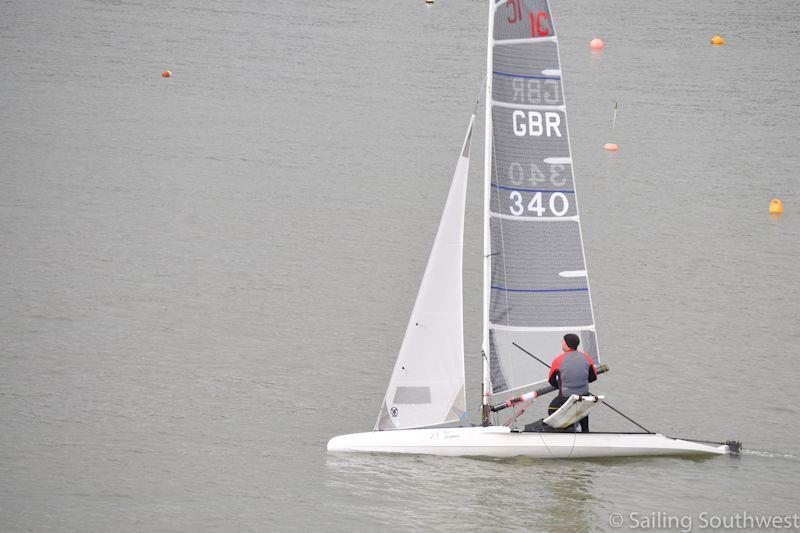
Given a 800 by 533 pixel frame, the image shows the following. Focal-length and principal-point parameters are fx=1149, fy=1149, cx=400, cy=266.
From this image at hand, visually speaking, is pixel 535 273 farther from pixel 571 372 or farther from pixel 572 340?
pixel 571 372

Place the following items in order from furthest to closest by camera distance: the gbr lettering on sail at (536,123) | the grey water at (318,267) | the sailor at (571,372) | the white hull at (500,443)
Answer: the gbr lettering on sail at (536,123), the white hull at (500,443), the grey water at (318,267), the sailor at (571,372)

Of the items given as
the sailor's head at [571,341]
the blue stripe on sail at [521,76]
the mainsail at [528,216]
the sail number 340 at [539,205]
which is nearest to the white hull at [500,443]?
the mainsail at [528,216]

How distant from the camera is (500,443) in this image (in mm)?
17516

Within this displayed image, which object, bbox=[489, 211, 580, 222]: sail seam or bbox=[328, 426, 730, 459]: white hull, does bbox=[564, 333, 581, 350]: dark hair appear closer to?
bbox=[328, 426, 730, 459]: white hull

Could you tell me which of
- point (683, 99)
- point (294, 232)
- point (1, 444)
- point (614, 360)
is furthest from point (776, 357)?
point (683, 99)

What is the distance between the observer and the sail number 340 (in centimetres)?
1802

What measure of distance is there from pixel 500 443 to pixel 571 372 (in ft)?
5.07

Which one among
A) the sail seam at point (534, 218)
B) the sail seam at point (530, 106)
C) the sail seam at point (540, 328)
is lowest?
the sail seam at point (540, 328)

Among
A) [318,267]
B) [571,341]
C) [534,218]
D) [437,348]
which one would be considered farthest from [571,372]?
[318,267]

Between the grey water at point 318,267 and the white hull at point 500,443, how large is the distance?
230 millimetres

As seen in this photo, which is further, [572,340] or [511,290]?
[511,290]

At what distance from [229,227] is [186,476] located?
12.7m

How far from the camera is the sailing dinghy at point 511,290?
17641 millimetres

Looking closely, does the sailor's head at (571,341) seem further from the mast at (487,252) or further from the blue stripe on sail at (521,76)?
the blue stripe on sail at (521,76)
